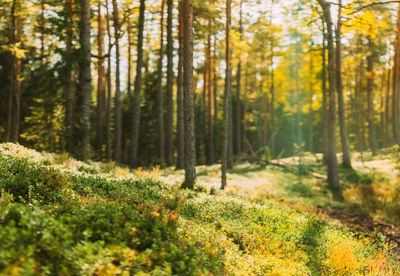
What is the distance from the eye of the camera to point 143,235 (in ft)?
15.7

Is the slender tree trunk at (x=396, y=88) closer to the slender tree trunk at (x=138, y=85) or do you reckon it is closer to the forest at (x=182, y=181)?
the forest at (x=182, y=181)

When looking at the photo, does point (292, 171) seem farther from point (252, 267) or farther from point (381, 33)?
point (252, 267)

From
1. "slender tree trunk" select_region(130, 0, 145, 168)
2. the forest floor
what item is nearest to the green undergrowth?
the forest floor

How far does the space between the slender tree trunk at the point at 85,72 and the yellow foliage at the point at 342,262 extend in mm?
10450

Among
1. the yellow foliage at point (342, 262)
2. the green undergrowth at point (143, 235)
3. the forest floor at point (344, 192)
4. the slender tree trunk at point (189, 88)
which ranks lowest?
the forest floor at point (344, 192)

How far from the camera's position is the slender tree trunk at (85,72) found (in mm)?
13148

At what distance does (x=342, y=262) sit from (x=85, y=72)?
1190 centimetres

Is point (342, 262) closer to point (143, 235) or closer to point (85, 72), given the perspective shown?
point (143, 235)

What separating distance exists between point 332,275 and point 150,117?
26.1m

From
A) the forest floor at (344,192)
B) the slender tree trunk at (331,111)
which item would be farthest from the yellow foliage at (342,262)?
the slender tree trunk at (331,111)

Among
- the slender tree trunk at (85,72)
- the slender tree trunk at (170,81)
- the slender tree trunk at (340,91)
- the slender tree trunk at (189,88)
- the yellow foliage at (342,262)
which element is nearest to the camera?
the yellow foliage at (342,262)

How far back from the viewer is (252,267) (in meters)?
5.29

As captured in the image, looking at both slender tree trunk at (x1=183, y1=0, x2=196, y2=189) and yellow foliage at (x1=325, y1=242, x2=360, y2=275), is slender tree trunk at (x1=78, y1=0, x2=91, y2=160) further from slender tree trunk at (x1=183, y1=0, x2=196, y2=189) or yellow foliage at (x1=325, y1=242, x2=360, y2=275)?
yellow foliage at (x1=325, y1=242, x2=360, y2=275)

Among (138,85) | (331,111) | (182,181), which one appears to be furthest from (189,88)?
(331,111)
